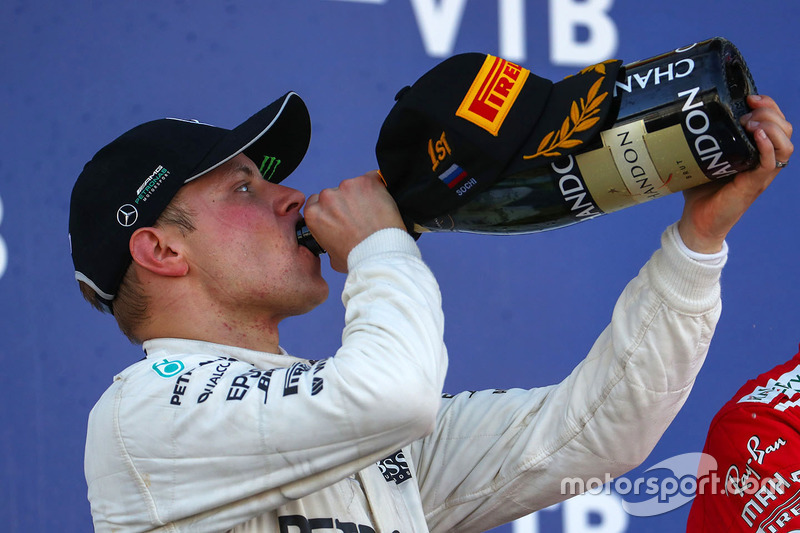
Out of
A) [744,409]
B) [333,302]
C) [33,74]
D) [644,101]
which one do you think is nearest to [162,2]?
[33,74]

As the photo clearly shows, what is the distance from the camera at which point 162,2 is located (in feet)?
5.03

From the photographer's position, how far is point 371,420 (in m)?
0.77

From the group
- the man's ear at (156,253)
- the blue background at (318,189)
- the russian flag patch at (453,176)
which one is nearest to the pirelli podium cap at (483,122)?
the russian flag patch at (453,176)

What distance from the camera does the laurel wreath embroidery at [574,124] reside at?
0.85 m

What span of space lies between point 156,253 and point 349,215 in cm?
24

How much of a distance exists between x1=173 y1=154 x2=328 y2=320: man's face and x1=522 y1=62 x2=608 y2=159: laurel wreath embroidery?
31 centimetres

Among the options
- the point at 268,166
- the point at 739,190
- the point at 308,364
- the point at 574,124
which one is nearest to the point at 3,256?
the point at 268,166

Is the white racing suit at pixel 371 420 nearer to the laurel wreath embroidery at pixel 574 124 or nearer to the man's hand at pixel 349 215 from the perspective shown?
the man's hand at pixel 349 215

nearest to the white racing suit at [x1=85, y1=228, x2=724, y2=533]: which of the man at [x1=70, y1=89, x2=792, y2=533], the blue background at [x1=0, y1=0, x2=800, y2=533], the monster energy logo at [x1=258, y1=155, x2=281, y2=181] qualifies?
the man at [x1=70, y1=89, x2=792, y2=533]

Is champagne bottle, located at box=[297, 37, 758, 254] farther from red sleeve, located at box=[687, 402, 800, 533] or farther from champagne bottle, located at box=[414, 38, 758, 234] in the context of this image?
red sleeve, located at box=[687, 402, 800, 533]

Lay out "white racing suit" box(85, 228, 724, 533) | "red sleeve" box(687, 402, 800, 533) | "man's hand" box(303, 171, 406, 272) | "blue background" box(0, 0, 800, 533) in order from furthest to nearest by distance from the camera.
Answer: "blue background" box(0, 0, 800, 533) → "red sleeve" box(687, 402, 800, 533) → "man's hand" box(303, 171, 406, 272) → "white racing suit" box(85, 228, 724, 533)

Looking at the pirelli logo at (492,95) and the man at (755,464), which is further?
the man at (755,464)

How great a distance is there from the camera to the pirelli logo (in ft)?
2.88

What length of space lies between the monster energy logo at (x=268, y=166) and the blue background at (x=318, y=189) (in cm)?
37
